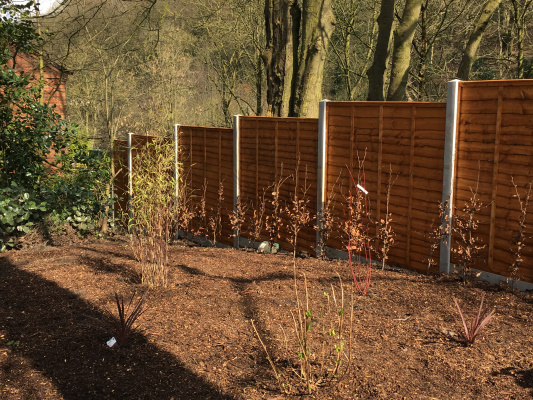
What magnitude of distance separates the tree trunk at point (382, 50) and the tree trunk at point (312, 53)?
0.81m

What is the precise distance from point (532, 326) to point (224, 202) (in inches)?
218

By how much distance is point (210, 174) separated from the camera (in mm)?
8719

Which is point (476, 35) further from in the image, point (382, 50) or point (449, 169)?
point (449, 169)

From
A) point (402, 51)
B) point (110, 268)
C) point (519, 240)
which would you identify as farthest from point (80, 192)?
point (519, 240)

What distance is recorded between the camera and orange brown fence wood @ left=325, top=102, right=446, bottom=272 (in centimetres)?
523

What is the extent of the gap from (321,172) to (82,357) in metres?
3.97

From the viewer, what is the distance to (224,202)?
330 inches

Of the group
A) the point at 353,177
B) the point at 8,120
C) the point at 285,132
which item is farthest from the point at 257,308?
the point at 8,120

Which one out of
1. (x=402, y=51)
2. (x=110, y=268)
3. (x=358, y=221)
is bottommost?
(x=110, y=268)

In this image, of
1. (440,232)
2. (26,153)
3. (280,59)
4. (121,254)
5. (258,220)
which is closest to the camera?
(440,232)

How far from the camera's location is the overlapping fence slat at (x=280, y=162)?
668 centimetres

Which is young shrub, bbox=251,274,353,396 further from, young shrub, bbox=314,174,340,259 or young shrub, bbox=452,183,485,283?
young shrub, bbox=314,174,340,259

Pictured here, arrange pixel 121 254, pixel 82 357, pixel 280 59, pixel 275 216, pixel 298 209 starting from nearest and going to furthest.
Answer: pixel 82 357, pixel 121 254, pixel 298 209, pixel 275 216, pixel 280 59

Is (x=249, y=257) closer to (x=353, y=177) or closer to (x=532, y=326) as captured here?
(x=353, y=177)
